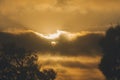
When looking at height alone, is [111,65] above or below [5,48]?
below

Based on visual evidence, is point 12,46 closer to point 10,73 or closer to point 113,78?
point 10,73

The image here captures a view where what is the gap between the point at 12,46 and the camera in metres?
96.7

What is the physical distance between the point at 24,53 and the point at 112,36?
14.4 metres

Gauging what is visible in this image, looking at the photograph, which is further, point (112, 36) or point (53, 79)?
point (53, 79)

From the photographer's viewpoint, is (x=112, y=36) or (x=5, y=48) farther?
(x=5, y=48)

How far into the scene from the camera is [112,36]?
90875 millimetres

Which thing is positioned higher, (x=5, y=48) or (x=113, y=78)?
(x=5, y=48)

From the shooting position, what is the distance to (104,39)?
9100cm

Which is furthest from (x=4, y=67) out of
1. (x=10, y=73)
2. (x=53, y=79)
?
(x=53, y=79)

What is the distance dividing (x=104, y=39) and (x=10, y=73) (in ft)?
52.2

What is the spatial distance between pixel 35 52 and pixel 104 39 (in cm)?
1295

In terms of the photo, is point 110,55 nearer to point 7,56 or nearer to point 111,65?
point 111,65

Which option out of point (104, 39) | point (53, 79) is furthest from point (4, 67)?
point (104, 39)

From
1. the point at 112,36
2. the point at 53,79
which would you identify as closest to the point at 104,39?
the point at 112,36
